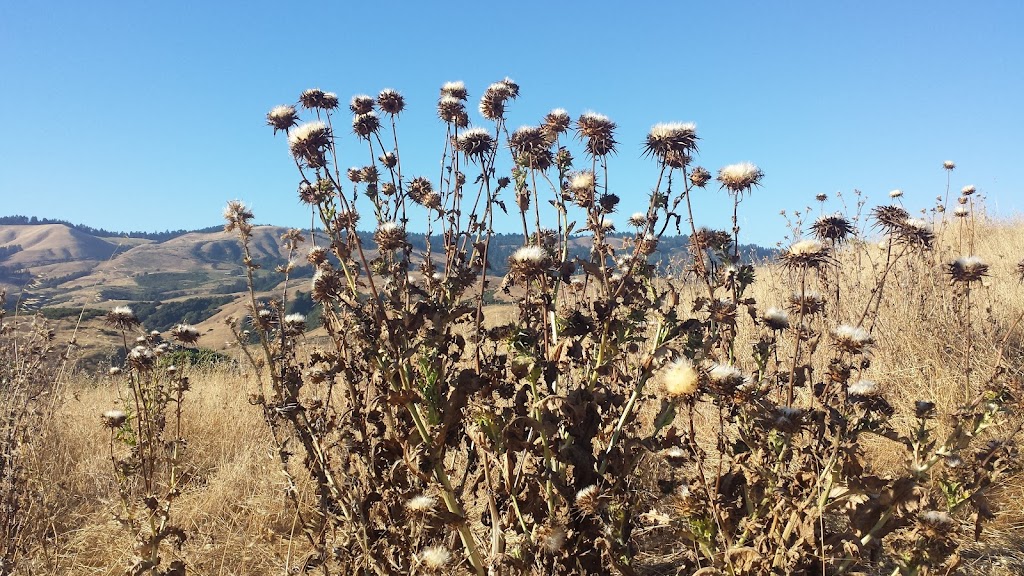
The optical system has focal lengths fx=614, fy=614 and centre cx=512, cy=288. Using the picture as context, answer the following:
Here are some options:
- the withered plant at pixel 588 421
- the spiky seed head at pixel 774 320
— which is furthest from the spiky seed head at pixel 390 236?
the spiky seed head at pixel 774 320

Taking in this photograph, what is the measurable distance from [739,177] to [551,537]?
1.86 meters

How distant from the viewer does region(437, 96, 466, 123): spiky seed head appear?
3.52 m

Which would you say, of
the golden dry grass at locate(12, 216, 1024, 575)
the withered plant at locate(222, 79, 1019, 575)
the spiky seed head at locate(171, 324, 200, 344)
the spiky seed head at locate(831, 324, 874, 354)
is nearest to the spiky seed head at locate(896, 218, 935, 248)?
the withered plant at locate(222, 79, 1019, 575)

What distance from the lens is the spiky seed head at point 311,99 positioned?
353cm

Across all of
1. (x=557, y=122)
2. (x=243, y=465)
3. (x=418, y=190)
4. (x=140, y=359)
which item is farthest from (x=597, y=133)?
(x=243, y=465)

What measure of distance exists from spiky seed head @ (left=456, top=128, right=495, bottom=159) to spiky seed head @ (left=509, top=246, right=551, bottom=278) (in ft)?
3.59

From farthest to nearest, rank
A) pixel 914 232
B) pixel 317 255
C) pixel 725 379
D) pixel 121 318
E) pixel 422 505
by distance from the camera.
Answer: pixel 121 318
pixel 317 255
pixel 914 232
pixel 422 505
pixel 725 379

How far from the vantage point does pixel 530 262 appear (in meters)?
2.64

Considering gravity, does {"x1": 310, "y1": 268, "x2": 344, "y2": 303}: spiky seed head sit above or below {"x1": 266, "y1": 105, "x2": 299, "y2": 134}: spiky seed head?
below

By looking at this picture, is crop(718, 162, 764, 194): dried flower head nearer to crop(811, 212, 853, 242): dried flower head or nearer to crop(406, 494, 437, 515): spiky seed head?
crop(811, 212, 853, 242): dried flower head

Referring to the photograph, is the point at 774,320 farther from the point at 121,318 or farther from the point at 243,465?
the point at 243,465

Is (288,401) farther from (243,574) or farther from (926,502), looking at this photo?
(926,502)

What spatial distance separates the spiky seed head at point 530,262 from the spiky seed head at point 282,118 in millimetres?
1602

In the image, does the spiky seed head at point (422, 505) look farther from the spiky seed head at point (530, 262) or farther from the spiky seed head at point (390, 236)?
the spiky seed head at point (390, 236)
